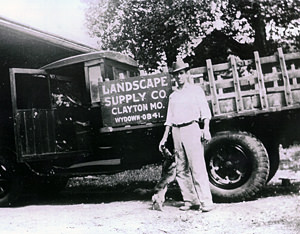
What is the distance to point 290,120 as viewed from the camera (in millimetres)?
4711

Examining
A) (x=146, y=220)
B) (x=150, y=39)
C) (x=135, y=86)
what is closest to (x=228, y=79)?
(x=135, y=86)

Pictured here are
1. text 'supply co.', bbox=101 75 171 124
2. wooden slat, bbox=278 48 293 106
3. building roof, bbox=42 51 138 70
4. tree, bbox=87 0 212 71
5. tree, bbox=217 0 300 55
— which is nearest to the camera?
wooden slat, bbox=278 48 293 106

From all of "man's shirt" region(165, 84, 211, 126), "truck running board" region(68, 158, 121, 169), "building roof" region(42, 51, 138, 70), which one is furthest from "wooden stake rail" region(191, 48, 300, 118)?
"building roof" region(42, 51, 138, 70)

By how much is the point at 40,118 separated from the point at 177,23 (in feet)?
17.9

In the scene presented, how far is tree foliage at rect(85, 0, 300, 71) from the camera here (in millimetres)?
6580

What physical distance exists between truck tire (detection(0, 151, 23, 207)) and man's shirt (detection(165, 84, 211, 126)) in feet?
8.97

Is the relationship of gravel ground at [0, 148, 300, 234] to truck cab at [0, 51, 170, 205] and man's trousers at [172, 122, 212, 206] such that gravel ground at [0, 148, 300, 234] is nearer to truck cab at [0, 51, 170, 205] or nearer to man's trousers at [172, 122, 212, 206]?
man's trousers at [172, 122, 212, 206]

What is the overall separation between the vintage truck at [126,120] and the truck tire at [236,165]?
12 mm

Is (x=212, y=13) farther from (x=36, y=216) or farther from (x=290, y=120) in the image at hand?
(x=36, y=216)

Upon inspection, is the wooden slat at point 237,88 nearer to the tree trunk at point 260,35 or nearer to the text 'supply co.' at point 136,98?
the text 'supply co.' at point 136,98

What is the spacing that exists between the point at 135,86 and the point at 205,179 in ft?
5.05

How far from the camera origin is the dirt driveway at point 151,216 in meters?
3.47

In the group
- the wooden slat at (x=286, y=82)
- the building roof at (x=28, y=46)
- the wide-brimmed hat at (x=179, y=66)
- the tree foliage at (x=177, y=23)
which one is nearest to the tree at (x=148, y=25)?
the tree foliage at (x=177, y=23)

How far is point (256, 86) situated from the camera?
454cm
